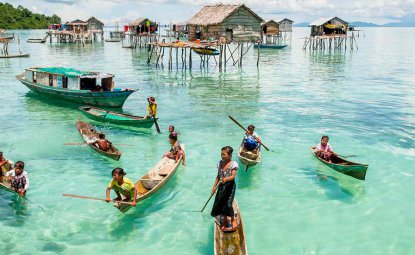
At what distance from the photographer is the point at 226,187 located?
889 cm

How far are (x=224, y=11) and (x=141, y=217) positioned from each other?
33972 millimetres

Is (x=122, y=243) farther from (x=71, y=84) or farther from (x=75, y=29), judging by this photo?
(x=75, y=29)

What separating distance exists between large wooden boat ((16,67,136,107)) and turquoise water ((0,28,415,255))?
3.07 feet

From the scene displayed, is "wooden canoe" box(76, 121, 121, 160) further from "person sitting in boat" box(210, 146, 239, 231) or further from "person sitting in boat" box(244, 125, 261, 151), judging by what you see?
"person sitting in boat" box(210, 146, 239, 231)

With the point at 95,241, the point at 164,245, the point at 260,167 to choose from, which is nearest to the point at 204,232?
the point at 164,245

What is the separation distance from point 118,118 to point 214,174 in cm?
786

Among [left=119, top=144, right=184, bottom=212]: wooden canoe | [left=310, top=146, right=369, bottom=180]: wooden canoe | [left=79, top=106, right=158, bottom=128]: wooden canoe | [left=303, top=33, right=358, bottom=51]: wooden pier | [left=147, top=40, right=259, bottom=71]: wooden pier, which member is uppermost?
[left=303, top=33, right=358, bottom=51]: wooden pier

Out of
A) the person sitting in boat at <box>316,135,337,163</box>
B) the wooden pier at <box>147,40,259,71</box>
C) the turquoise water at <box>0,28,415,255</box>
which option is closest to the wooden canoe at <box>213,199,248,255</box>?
the turquoise water at <box>0,28,415,255</box>

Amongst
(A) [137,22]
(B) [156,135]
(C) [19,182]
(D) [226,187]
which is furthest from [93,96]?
(A) [137,22]

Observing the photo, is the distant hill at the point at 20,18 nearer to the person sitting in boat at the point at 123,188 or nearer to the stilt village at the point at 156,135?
the stilt village at the point at 156,135

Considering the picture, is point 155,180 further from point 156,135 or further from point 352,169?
point 156,135

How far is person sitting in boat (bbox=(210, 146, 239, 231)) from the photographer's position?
866cm

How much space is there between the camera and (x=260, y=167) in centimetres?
1493

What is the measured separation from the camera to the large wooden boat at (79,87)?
2348cm
